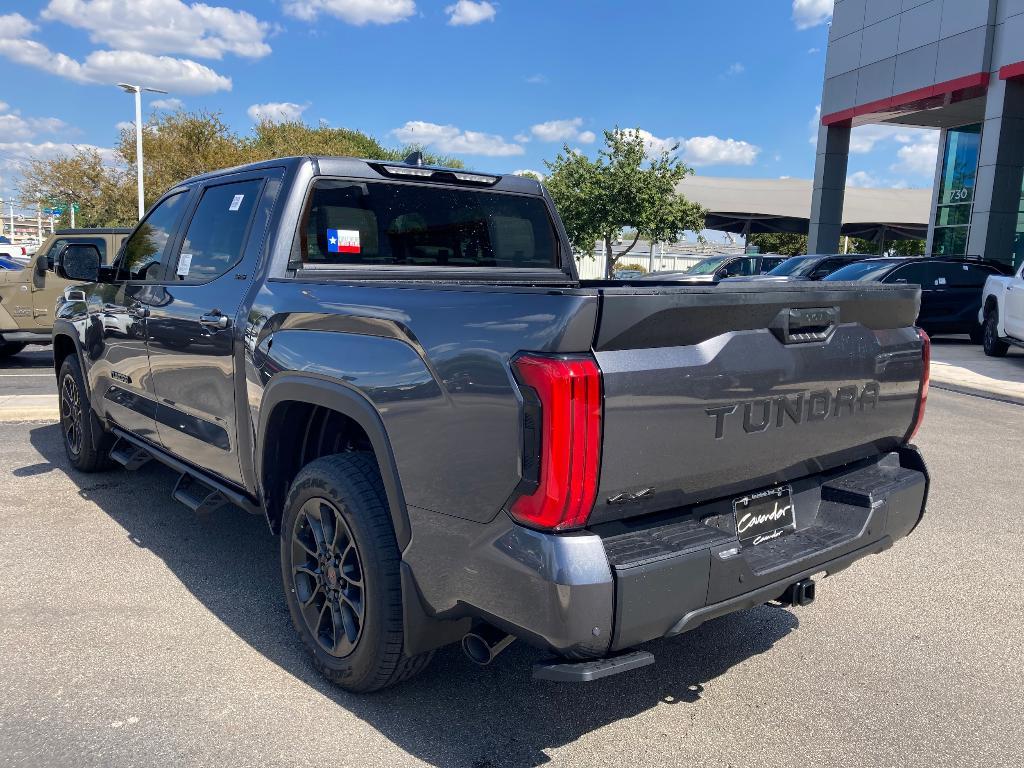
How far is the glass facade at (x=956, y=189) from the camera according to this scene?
72.6 ft

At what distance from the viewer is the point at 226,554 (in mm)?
4383

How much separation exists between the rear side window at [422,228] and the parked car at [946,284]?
37.7 ft

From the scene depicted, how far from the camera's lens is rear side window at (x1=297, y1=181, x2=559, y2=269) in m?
3.72

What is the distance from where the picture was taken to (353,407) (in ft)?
8.96

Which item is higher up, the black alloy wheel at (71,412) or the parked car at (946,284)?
the parked car at (946,284)

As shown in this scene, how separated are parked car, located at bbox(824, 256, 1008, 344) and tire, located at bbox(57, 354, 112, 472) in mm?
12445

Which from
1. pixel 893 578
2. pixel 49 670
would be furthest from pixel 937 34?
pixel 49 670

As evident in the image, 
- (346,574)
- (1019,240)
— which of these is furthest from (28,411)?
(1019,240)

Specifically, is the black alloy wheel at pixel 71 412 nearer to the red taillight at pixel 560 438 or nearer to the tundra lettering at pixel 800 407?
the red taillight at pixel 560 438

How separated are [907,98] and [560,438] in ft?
71.9

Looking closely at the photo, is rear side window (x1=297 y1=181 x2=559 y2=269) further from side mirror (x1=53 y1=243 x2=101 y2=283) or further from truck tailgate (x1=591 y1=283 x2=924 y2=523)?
side mirror (x1=53 y1=243 x2=101 y2=283)

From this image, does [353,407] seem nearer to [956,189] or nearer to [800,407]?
[800,407]

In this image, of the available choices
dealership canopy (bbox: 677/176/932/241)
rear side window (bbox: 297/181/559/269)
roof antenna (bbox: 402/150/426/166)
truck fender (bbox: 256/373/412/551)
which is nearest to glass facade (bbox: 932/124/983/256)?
dealership canopy (bbox: 677/176/932/241)

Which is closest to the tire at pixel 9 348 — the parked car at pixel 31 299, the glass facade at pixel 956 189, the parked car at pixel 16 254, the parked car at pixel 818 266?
the parked car at pixel 31 299
